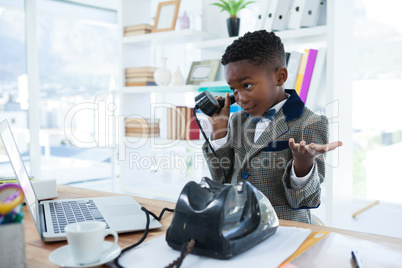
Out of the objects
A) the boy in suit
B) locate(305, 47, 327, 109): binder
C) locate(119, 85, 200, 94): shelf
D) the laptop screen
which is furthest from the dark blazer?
locate(119, 85, 200, 94): shelf

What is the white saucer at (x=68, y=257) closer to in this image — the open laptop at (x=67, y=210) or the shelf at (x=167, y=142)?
the open laptop at (x=67, y=210)

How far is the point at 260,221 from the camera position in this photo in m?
0.75

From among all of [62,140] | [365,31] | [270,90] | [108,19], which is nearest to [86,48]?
[108,19]

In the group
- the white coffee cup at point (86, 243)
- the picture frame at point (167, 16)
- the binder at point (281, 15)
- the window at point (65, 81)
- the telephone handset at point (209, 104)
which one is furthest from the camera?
the window at point (65, 81)

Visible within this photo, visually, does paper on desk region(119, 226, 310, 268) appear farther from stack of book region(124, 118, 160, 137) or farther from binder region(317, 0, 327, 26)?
stack of book region(124, 118, 160, 137)

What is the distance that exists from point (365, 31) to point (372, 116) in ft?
2.08

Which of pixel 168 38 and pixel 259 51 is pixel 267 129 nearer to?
pixel 259 51

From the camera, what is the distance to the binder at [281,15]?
7.08 ft

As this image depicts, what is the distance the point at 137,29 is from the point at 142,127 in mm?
731

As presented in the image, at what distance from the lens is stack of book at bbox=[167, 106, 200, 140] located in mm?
2613

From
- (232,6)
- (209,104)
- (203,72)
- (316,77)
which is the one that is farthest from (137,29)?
(209,104)

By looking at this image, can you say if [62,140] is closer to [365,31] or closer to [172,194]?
[172,194]

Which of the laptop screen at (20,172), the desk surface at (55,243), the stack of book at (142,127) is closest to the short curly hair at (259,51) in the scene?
the desk surface at (55,243)

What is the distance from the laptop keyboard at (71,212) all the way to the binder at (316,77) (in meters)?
1.37
